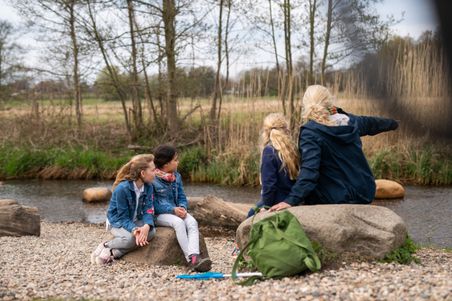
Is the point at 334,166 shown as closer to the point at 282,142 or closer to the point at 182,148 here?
the point at 282,142

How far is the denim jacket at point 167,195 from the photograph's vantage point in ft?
20.6

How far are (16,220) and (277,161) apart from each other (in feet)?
14.0

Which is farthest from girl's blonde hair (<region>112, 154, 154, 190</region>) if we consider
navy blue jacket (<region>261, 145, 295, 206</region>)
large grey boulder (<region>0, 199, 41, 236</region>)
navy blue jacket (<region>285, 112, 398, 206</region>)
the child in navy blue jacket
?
large grey boulder (<region>0, 199, 41, 236</region>)

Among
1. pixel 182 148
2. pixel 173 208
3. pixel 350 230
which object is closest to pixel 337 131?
pixel 350 230

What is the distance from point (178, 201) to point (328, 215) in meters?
1.83

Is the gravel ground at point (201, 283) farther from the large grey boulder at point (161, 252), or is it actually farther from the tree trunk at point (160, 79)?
the tree trunk at point (160, 79)

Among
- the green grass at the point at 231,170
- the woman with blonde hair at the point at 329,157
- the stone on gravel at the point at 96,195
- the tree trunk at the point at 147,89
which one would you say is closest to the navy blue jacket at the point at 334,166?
the woman with blonde hair at the point at 329,157

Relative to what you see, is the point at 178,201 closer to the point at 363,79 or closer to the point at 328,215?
the point at 328,215

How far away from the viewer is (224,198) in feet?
42.5

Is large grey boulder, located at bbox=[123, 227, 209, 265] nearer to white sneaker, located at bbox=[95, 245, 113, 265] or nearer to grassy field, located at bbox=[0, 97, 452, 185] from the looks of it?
white sneaker, located at bbox=[95, 245, 113, 265]

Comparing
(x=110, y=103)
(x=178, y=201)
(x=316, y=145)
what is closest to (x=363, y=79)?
(x=316, y=145)

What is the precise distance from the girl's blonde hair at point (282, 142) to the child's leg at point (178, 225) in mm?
1051

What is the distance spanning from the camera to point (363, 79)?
438 centimetres

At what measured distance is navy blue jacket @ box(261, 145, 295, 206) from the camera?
19.1 ft
